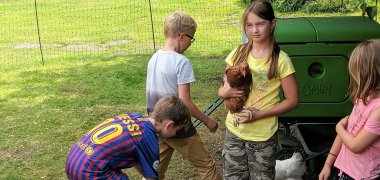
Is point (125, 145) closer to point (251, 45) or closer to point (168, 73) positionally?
point (168, 73)

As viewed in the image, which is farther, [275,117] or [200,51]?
[200,51]

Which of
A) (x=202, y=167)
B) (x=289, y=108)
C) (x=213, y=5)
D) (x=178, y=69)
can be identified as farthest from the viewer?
(x=213, y=5)

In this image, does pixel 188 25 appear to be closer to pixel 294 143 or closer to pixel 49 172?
pixel 294 143

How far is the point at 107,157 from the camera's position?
7.80 ft

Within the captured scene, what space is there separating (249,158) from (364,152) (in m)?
0.73

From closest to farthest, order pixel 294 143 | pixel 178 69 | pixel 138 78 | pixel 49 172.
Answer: pixel 178 69
pixel 294 143
pixel 49 172
pixel 138 78

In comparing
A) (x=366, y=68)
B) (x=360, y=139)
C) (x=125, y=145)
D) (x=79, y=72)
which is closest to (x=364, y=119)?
(x=360, y=139)

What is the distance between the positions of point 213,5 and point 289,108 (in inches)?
488

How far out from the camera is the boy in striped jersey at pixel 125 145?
2.36 meters

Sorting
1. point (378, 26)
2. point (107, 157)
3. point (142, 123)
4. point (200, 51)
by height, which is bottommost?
point (200, 51)

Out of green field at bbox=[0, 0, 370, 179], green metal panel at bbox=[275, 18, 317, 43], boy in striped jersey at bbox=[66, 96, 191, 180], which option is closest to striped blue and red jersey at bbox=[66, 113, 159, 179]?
boy in striped jersey at bbox=[66, 96, 191, 180]

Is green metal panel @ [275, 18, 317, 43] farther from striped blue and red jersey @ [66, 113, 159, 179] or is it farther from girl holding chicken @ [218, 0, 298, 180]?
striped blue and red jersey @ [66, 113, 159, 179]

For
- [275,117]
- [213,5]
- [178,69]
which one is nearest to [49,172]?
[178,69]

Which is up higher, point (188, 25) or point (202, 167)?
point (188, 25)
